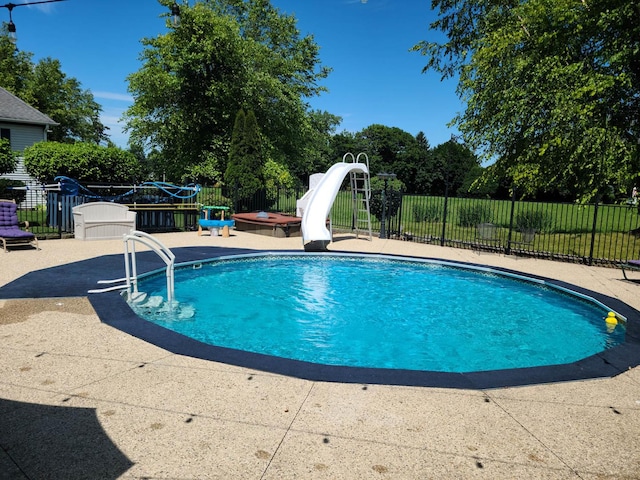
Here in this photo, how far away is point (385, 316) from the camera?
27.1ft

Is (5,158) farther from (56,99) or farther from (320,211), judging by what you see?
(56,99)

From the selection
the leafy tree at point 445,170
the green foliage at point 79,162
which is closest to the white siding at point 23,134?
the green foliage at point 79,162

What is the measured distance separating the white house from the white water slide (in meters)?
20.6

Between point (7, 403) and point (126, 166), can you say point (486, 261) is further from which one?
point (126, 166)

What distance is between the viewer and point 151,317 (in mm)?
7145

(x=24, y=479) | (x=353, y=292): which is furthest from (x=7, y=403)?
(x=353, y=292)

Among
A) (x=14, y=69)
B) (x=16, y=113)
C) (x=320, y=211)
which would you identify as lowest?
(x=320, y=211)

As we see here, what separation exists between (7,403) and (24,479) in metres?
1.23

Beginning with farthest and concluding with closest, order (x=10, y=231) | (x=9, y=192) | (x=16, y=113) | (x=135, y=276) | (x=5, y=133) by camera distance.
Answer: (x=16, y=113), (x=5, y=133), (x=9, y=192), (x=10, y=231), (x=135, y=276)

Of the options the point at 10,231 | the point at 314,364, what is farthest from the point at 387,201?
the point at 314,364

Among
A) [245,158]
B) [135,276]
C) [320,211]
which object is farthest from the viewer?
[245,158]

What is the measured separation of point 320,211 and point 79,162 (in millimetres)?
10465

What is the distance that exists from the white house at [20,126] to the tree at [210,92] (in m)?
6.50

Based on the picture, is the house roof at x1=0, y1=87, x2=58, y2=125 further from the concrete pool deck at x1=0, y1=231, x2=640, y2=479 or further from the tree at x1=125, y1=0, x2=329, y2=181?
the concrete pool deck at x1=0, y1=231, x2=640, y2=479
